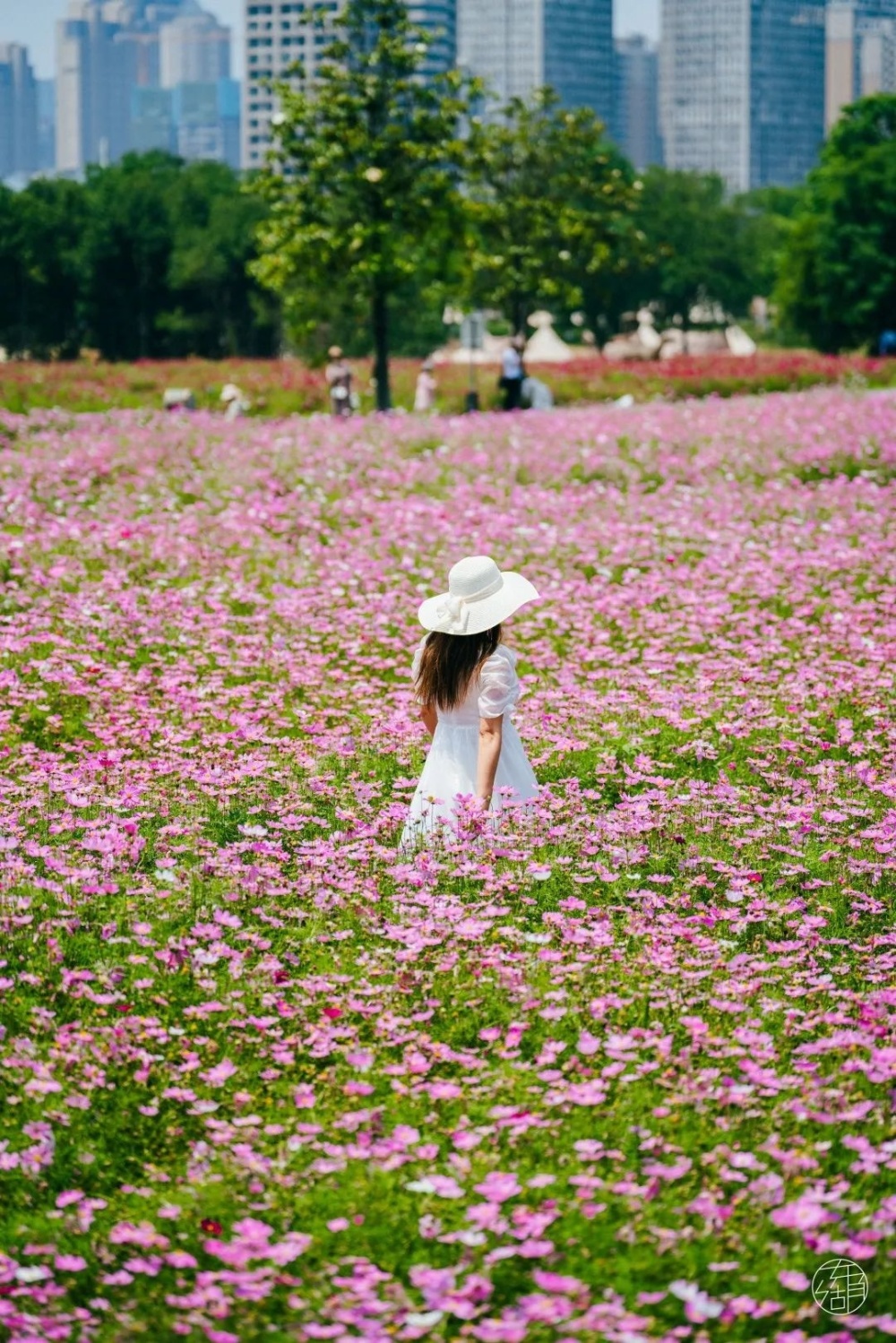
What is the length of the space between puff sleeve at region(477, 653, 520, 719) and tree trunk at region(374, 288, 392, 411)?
1019 inches

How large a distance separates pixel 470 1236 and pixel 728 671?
674 centimetres

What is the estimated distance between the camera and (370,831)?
7.14 meters

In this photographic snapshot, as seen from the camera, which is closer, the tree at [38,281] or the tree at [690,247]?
the tree at [38,281]

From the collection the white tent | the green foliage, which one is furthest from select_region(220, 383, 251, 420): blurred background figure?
the white tent

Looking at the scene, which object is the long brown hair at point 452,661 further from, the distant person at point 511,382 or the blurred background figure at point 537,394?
the distant person at point 511,382

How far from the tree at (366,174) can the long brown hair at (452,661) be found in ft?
→ 81.8

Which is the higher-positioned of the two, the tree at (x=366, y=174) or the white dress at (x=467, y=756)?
the tree at (x=366, y=174)

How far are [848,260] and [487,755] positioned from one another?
68360 mm

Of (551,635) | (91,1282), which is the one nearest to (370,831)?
(91,1282)


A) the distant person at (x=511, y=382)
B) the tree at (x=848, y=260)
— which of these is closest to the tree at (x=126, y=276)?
the tree at (x=848, y=260)

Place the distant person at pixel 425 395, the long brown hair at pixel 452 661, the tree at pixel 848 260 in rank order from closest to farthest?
the long brown hair at pixel 452 661
the distant person at pixel 425 395
the tree at pixel 848 260

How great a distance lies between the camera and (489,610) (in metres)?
7.00

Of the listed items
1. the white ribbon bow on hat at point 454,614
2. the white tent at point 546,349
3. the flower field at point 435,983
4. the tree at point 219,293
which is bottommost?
the flower field at point 435,983

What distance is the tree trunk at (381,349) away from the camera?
3256 centimetres
